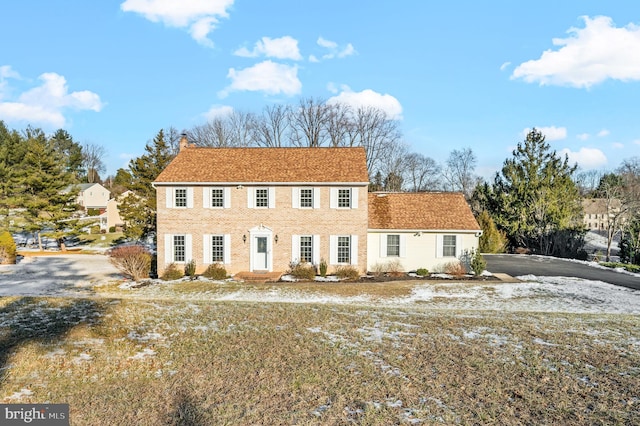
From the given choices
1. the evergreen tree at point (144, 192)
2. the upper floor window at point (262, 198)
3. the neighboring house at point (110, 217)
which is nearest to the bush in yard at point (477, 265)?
the upper floor window at point (262, 198)

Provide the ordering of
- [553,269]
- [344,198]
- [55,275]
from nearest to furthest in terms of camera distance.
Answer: [344,198] < [55,275] < [553,269]

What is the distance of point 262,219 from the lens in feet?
76.5

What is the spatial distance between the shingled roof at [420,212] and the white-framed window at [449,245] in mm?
635

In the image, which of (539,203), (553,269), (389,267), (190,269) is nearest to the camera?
(190,269)

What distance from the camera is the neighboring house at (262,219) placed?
23.2 metres

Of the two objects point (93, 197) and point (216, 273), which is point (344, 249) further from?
point (93, 197)

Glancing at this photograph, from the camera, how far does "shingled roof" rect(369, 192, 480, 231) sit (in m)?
24.1

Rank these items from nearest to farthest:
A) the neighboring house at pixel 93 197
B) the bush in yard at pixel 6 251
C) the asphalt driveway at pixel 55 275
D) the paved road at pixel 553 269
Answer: the asphalt driveway at pixel 55 275, the paved road at pixel 553 269, the bush in yard at pixel 6 251, the neighboring house at pixel 93 197

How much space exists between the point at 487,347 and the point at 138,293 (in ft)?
50.7

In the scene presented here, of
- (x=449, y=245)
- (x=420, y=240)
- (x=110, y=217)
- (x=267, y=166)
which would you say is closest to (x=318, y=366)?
(x=420, y=240)

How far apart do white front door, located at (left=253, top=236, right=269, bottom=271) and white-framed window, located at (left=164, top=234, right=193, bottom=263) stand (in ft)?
12.2

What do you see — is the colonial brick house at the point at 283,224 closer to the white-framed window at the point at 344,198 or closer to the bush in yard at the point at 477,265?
the white-framed window at the point at 344,198

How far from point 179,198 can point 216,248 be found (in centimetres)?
359

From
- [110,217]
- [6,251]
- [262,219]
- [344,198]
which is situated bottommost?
[6,251]
